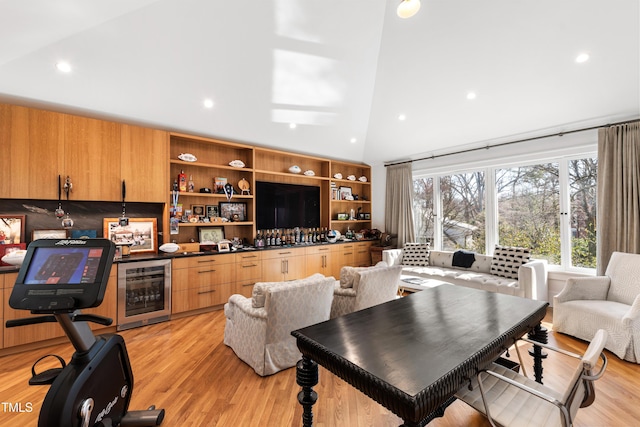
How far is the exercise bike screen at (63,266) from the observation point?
1.28 meters

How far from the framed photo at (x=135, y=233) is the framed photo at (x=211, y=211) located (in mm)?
722

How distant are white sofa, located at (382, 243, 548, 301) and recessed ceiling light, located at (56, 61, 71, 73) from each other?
4.91 m

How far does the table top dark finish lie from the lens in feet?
3.42

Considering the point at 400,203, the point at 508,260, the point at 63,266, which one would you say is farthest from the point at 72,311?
the point at 400,203

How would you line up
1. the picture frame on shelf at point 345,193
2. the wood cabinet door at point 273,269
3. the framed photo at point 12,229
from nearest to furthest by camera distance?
the framed photo at point 12,229, the wood cabinet door at point 273,269, the picture frame on shelf at point 345,193

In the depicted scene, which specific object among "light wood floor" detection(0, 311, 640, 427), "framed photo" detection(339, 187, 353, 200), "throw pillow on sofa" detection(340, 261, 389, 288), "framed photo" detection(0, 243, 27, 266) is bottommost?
"light wood floor" detection(0, 311, 640, 427)

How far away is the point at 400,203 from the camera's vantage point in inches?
226

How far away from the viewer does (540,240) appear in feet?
13.8

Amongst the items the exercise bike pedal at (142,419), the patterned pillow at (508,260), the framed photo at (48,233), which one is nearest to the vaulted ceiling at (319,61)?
the framed photo at (48,233)

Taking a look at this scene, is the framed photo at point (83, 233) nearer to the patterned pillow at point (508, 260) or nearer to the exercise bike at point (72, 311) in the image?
the exercise bike at point (72, 311)

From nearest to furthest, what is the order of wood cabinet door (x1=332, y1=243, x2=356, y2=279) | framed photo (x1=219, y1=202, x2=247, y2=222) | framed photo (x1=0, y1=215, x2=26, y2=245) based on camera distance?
framed photo (x1=0, y1=215, x2=26, y2=245) < framed photo (x1=219, y1=202, x2=247, y2=222) < wood cabinet door (x1=332, y1=243, x2=356, y2=279)

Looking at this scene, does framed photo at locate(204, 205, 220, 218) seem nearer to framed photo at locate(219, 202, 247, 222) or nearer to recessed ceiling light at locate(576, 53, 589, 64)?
framed photo at locate(219, 202, 247, 222)

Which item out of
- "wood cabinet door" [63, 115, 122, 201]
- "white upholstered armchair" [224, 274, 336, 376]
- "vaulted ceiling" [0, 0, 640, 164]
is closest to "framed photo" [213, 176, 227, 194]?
"vaulted ceiling" [0, 0, 640, 164]

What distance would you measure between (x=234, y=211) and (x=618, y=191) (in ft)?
17.2
